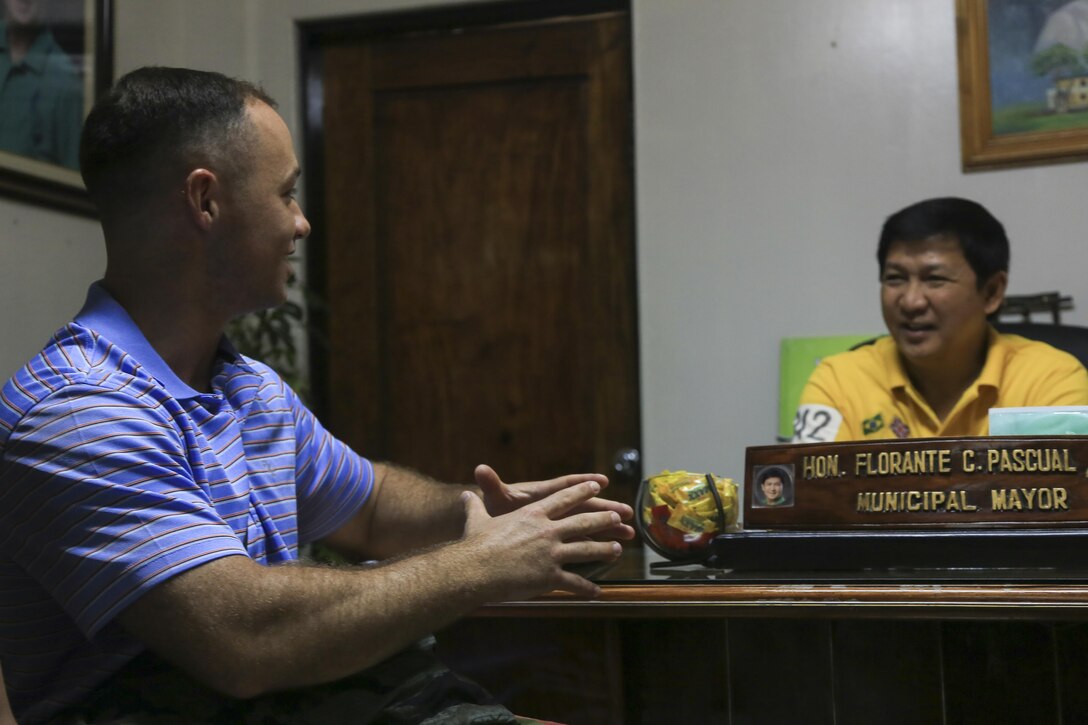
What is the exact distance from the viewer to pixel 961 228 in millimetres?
A: 2352

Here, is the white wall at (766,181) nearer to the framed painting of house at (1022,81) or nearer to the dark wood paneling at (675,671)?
the framed painting of house at (1022,81)

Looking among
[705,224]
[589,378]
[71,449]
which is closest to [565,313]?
[589,378]

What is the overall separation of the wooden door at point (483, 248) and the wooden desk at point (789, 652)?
2097 millimetres

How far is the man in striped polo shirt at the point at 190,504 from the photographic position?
1048 mm

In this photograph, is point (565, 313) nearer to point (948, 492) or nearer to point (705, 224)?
point (705, 224)

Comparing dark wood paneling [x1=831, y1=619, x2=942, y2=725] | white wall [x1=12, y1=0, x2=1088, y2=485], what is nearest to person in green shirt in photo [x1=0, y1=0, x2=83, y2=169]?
white wall [x1=12, y1=0, x2=1088, y2=485]

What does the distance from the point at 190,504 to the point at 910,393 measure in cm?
170

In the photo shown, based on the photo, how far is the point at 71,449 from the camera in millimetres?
1071

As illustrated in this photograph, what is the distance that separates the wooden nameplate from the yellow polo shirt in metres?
0.86

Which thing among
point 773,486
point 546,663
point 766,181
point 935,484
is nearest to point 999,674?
point 935,484

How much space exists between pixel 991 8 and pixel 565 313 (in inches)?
61.0

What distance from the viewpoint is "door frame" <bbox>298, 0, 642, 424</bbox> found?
11.6 ft

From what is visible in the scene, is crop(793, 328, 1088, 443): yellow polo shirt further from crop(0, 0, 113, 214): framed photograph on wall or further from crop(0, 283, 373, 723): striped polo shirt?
crop(0, 0, 113, 214): framed photograph on wall

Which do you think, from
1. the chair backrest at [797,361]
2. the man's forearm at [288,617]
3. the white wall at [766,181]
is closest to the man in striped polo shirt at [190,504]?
the man's forearm at [288,617]
